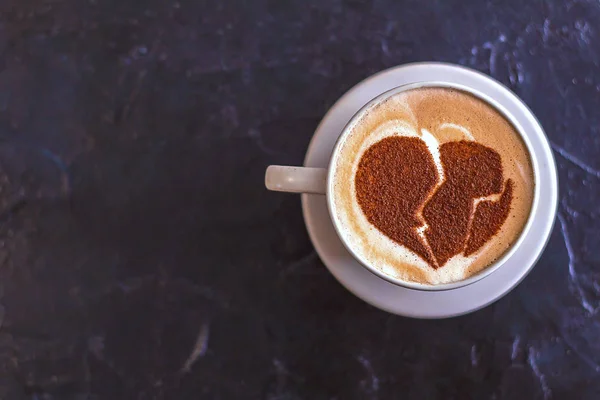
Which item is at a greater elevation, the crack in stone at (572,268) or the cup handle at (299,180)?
the cup handle at (299,180)

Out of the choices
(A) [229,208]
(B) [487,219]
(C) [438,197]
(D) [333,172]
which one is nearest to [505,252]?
(B) [487,219]

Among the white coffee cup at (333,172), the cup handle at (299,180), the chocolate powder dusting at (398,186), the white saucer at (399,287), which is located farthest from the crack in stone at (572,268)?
the cup handle at (299,180)

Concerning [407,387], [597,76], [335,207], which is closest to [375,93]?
[335,207]

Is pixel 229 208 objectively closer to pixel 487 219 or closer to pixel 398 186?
pixel 398 186

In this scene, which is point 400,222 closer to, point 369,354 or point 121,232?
point 369,354

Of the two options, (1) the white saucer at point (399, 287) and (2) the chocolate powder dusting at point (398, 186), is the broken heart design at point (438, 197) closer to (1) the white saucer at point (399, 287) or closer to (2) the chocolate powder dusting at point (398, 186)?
(2) the chocolate powder dusting at point (398, 186)

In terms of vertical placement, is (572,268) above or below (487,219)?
below

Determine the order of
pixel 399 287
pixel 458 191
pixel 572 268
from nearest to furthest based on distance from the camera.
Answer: pixel 458 191 → pixel 399 287 → pixel 572 268
